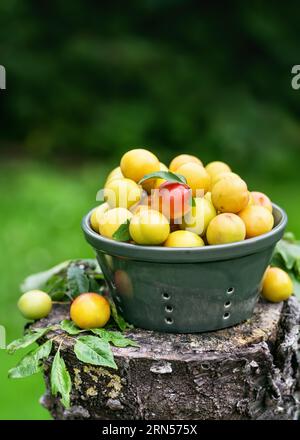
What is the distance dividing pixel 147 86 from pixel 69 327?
14.9ft

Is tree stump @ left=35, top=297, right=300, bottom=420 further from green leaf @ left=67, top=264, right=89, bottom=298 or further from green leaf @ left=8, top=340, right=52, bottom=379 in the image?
green leaf @ left=67, top=264, right=89, bottom=298

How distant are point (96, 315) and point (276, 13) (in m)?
4.83

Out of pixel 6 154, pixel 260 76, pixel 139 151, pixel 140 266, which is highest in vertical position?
pixel 139 151

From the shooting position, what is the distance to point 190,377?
162 centimetres

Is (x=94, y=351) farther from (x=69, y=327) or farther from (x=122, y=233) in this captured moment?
(x=122, y=233)

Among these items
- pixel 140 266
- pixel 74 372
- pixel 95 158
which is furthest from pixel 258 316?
pixel 95 158

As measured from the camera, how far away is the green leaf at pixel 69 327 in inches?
68.0

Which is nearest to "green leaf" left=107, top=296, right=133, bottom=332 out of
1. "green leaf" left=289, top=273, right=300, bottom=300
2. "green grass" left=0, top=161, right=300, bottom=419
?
"green leaf" left=289, top=273, right=300, bottom=300

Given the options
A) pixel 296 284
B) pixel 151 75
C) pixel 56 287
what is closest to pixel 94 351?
pixel 56 287

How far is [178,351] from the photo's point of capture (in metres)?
1.65

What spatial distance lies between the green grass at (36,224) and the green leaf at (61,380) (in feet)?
4.45

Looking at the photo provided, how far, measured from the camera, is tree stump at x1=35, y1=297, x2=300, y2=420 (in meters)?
1.63

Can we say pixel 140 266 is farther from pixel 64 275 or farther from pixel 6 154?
pixel 6 154

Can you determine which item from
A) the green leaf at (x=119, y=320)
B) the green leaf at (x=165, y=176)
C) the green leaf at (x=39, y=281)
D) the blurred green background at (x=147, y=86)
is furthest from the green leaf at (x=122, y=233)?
the blurred green background at (x=147, y=86)
